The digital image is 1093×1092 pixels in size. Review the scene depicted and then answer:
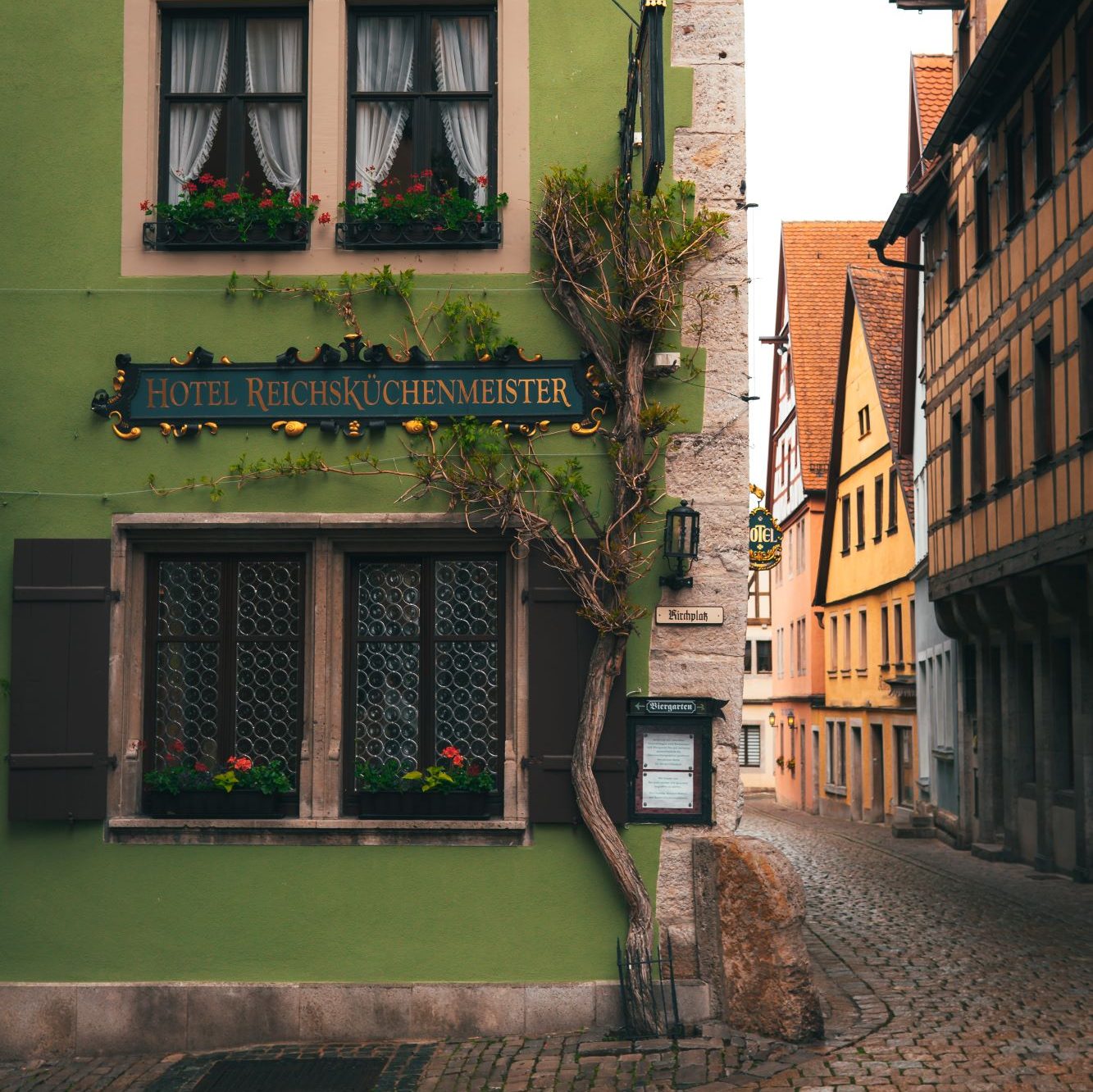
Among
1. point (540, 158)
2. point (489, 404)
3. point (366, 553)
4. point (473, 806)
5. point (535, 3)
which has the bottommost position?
point (473, 806)

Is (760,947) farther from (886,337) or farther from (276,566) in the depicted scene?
(886,337)

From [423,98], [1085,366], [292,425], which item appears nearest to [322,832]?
[292,425]

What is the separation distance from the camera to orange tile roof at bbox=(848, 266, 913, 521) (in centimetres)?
3046

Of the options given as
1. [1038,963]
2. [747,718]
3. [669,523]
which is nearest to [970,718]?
[1038,963]

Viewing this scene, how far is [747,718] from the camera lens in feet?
203

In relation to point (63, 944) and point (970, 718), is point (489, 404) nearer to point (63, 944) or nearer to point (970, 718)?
point (63, 944)

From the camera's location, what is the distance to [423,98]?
982 centimetres

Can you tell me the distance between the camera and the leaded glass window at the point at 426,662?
31.4ft

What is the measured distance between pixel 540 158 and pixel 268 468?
230cm

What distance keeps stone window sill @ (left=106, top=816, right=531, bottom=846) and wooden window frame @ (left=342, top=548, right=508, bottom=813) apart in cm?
22

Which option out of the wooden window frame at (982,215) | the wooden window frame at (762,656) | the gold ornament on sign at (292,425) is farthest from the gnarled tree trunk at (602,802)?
the wooden window frame at (762,656)

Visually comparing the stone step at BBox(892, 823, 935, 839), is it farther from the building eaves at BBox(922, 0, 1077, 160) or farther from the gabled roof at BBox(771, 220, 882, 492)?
the gabled roof at BBox(771, 220, 882, 492)

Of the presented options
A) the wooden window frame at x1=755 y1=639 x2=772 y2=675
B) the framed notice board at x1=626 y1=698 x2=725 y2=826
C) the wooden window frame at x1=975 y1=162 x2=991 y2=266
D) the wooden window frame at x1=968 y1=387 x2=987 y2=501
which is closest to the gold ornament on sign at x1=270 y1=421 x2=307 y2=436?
the framed notice board at x1=626 y1=698 x2=725 y2=826

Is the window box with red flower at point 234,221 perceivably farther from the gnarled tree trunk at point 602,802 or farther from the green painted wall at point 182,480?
the gnarled tree trunk at point 602,802
